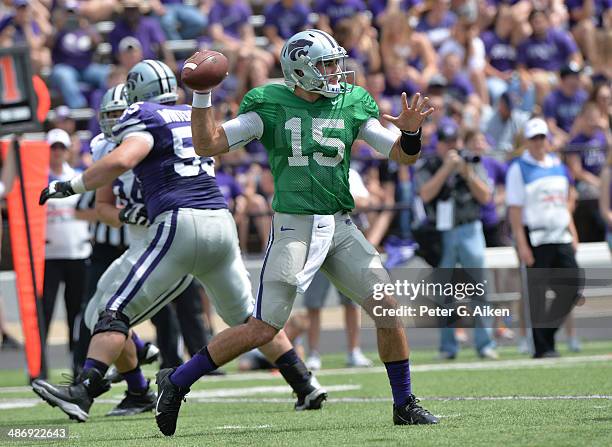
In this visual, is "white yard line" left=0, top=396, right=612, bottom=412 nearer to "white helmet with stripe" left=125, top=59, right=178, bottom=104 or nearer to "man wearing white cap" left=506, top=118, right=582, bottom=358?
"white helmet with stripe" left=125, top=59, right=178, bottom=104

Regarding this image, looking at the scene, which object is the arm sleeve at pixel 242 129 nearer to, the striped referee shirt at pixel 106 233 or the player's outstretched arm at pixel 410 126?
the player's outstretched arm at pixel 410 126

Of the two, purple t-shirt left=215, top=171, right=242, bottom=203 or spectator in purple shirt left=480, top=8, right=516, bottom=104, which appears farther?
spectator in purple shirt left=480, top=8, right=516, bottom=104

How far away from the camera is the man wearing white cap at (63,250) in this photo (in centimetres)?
1136

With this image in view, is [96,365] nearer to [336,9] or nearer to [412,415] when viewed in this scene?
[412,415]

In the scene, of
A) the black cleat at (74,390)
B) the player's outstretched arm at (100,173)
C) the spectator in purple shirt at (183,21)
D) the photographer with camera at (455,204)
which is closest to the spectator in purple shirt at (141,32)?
the spectator in purple shirt at (183,21)

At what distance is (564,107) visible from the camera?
1653cm

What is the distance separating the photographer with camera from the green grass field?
0.43 metres

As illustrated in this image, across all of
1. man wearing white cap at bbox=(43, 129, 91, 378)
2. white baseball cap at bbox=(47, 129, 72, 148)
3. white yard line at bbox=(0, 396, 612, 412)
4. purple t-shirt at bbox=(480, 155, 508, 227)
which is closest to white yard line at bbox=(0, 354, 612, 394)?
man wearing white cap at bbox=(43, 129, 91, 378)

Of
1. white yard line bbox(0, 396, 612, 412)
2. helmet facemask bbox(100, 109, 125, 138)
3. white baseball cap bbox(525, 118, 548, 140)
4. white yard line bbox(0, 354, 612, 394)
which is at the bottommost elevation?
white yard line bbox(0, 354, 612, 394)

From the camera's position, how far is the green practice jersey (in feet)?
21.9

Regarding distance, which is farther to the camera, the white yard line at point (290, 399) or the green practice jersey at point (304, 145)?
the white yard line at point (290, 399)

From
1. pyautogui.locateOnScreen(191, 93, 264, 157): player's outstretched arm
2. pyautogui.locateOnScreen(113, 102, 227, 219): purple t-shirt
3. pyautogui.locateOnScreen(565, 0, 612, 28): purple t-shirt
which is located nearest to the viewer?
pyautogui.locateOnScreen(191, 93, 264, 157): player's outstretched arm

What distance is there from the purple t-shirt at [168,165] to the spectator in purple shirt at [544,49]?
11008 mm

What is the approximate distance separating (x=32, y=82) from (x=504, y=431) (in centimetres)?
585
